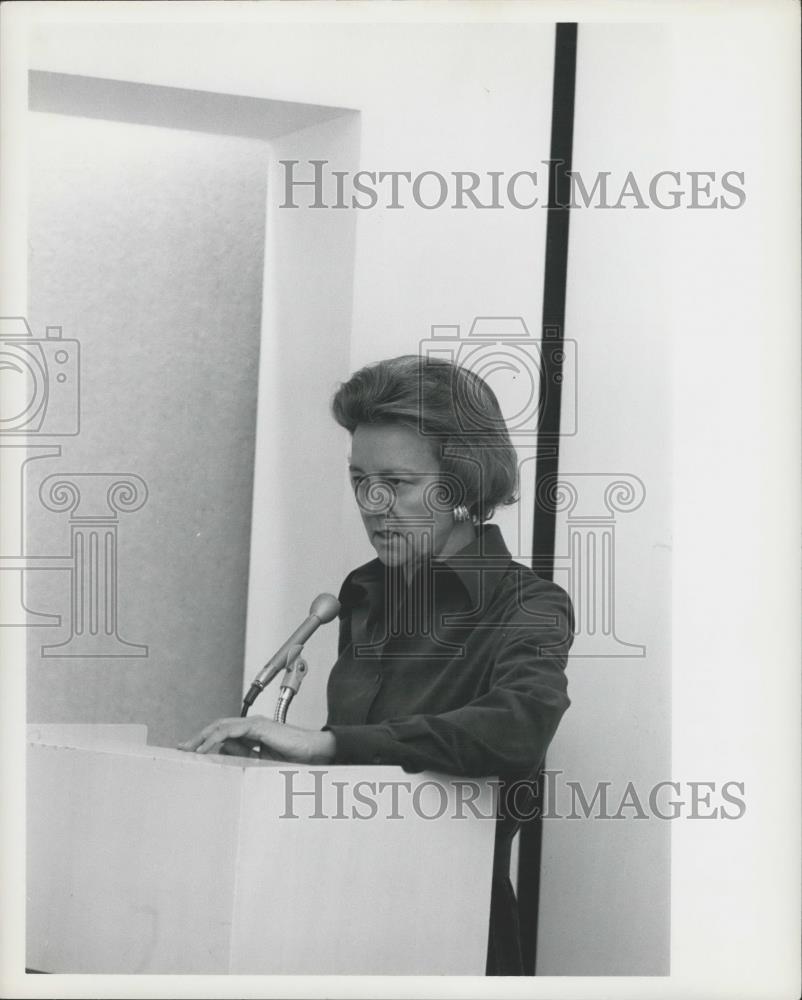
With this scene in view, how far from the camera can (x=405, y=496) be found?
6.63 feet

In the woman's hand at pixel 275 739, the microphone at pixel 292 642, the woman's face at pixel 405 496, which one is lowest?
the woman's hand at pixel 275 739

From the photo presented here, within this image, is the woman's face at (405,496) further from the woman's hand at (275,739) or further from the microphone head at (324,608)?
the woman's hand at (275,739)

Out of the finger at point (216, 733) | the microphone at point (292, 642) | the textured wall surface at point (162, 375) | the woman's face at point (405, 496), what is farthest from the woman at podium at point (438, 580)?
the textured wall surface at point (162, 375)

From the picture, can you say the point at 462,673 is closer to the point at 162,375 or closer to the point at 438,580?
the point at 438,580

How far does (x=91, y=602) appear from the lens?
2.42 meters

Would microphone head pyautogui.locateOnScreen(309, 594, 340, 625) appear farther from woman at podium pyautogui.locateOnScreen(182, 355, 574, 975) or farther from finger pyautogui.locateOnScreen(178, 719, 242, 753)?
finger pyautogui.locateOnScreen(178, 719, 242, 753)

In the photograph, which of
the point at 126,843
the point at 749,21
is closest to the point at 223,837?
the point at 126,843

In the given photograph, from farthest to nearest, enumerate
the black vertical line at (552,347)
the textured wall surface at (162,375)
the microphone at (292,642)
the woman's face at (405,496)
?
the textured wall surface at (162,375) → the black vertical line at (552,347) → the woman's face at (405,496) → the microphone at (292,642)

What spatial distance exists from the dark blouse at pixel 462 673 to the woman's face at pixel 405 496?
0.10 feet

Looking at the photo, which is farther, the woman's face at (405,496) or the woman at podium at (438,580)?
the woman's face at (405,496)

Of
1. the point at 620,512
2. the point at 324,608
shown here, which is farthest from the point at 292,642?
the point at 620,512

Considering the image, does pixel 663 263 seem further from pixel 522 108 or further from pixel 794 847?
pixel 794 847

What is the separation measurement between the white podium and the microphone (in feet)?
0.50

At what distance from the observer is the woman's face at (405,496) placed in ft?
6.63
